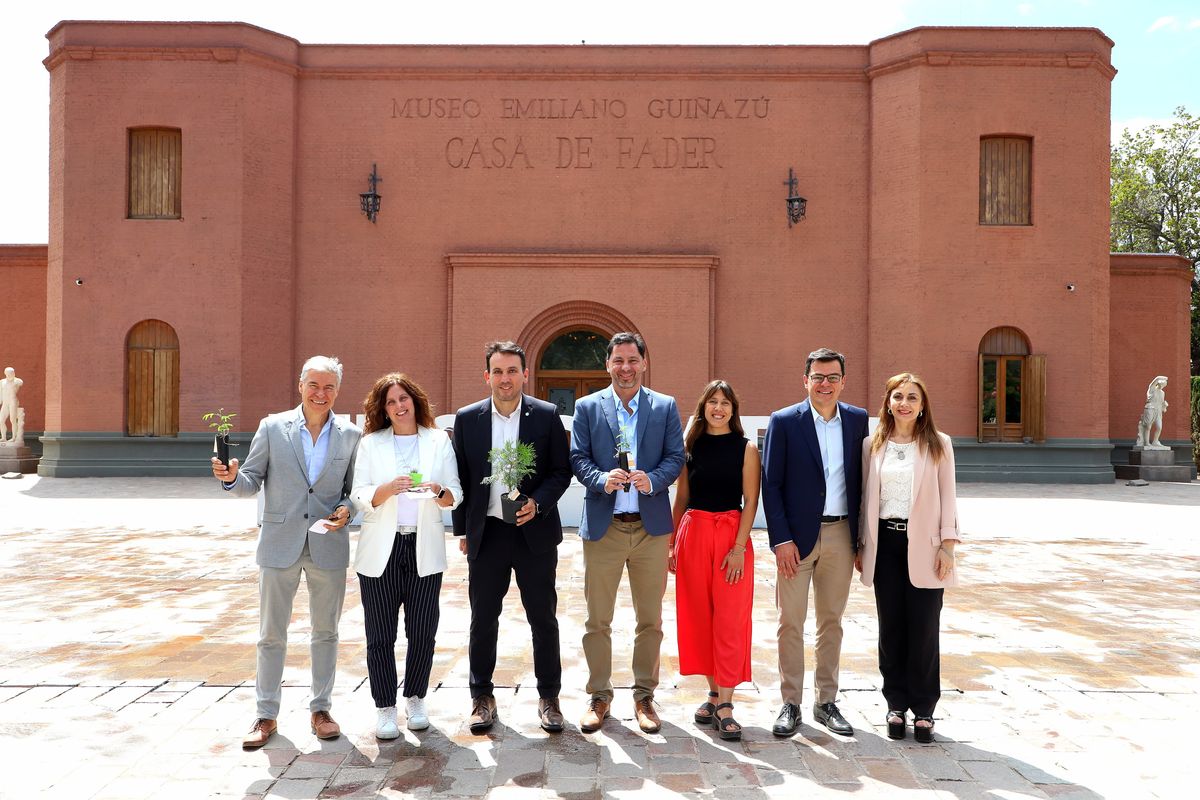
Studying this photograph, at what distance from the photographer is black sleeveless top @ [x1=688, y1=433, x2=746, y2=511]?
14.2 ft

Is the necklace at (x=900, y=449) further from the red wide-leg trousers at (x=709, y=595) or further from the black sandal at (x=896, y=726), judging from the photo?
the black sandal at (x=896, y=726)

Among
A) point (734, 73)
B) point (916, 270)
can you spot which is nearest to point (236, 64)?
point (734, 73)

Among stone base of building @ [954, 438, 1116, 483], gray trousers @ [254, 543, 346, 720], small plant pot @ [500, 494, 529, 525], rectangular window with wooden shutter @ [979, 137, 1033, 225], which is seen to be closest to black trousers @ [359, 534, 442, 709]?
gray trousers @ [254, 543, 346, 720]

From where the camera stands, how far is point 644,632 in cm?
439

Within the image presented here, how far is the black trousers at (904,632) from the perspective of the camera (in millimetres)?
4098

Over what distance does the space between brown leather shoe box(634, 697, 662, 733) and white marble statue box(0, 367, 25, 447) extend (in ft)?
64.9

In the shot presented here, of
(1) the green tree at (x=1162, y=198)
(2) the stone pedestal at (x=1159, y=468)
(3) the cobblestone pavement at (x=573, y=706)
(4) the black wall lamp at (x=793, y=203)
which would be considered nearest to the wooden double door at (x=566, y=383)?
(4) the black wall lamp at (x=793, y=203)

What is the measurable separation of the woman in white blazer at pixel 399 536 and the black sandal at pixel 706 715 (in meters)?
1.29

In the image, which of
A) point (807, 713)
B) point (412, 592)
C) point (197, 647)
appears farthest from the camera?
point (197, 647)

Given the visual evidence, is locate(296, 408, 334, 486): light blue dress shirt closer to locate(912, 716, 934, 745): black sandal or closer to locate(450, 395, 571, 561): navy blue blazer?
locate(450, 395, 571, 561): navy blue blazer

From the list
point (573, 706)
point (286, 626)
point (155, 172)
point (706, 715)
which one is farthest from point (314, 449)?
point (155, 172)

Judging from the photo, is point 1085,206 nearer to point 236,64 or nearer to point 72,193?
point 236,64

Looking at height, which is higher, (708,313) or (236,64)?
(236,64)

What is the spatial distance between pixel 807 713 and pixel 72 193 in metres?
18.4
